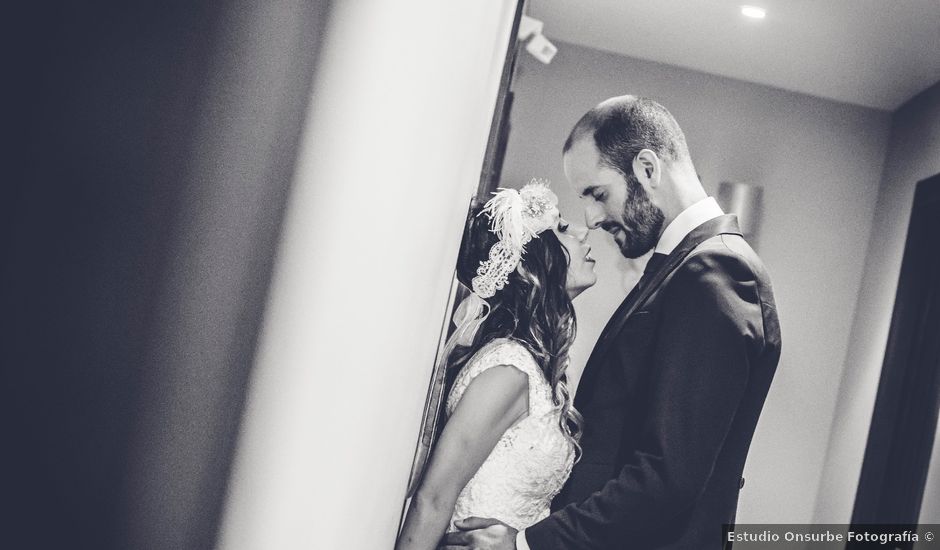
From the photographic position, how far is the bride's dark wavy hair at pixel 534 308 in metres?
1.65

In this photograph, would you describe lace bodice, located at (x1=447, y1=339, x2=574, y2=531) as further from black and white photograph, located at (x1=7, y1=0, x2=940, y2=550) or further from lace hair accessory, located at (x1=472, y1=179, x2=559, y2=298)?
lace hair accessory, located at (x1=472, y1=179, x2=559, y2=298)

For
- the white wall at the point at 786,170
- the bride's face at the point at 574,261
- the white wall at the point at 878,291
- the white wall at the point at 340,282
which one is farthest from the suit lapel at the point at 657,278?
the white wall at the point at 786,170

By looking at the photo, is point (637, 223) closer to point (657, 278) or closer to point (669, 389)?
point (657, 278)

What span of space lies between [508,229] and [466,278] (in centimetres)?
14

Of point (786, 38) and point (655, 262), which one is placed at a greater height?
point (786, 38)

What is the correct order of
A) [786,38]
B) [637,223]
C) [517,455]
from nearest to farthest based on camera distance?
[517,455] → [637,223] → [786,38]

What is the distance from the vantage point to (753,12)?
367cm

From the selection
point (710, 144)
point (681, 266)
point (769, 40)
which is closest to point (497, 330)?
point (681, 266)

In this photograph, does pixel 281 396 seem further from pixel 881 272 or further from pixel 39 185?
pixel 881 272

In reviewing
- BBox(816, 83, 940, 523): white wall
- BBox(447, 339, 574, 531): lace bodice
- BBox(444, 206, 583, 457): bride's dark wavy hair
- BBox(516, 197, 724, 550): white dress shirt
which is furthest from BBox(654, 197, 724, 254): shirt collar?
BBox(816, 83, 940, 523): white wall

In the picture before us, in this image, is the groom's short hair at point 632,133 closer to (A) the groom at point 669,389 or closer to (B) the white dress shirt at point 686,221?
(A) the groom at point 669,389

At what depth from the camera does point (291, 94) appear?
0.34 metres

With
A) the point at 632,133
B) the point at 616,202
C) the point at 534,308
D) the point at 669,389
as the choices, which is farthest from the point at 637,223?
the point at 669,389

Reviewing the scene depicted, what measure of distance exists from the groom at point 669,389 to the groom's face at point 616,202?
0.06ft
